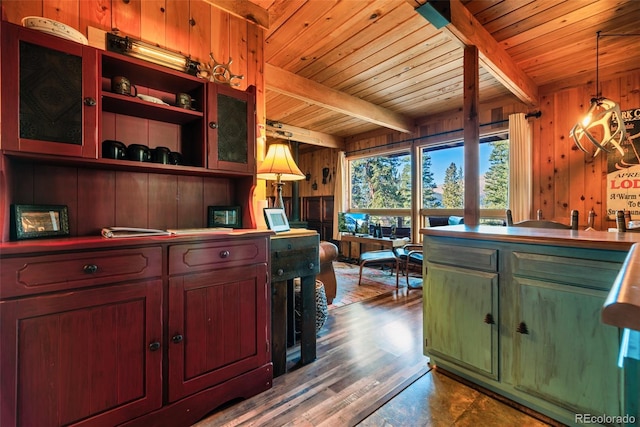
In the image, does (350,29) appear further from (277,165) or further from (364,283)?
(364,283)

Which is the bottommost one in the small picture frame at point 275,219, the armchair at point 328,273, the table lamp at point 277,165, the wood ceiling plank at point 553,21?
the armchair at point 328,273

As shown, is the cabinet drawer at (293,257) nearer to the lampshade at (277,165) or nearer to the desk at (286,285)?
the desk at (286,285)

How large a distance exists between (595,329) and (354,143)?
4.99 m

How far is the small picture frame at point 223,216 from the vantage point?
1.83 m

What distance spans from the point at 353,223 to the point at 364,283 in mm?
1400

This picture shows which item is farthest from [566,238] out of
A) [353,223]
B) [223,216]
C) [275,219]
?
[353,223]

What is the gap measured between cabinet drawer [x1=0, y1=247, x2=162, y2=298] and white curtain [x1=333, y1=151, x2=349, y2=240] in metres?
4.81

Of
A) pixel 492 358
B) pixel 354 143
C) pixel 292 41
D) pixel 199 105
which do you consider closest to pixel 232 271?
pixel 199 105

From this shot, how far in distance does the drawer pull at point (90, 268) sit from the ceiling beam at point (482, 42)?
2110 millimetres

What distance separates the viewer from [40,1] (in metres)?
1.37

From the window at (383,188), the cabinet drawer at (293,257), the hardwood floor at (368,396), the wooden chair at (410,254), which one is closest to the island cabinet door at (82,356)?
the hardwood floor at (368,396)

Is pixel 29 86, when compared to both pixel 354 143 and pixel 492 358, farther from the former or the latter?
pixel 354 143

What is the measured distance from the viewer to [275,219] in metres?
2.00

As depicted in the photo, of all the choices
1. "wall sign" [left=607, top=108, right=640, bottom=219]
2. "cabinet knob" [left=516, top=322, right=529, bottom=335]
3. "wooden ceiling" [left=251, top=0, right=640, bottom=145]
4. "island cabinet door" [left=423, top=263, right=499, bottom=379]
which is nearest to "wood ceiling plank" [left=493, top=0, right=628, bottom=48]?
"wooden ceiling" [left=251, top=0, right=640, bottom=145]
